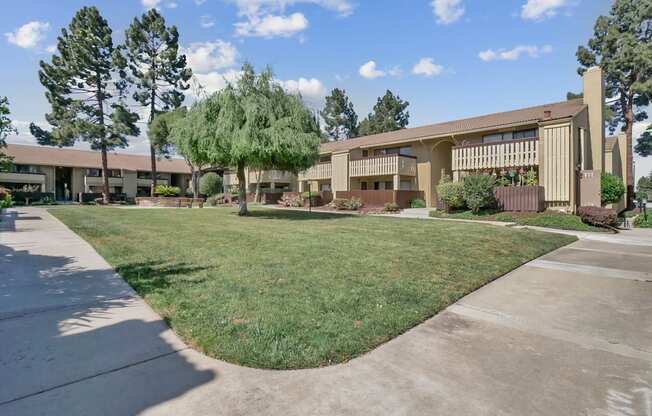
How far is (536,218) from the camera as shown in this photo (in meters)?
14.6

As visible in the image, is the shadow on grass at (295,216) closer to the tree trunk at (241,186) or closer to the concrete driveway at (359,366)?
the tree trunk at (241,186)

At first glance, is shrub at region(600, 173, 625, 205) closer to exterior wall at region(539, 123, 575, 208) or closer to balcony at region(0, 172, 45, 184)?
exterior wall at region(539, 123, 575, 208)

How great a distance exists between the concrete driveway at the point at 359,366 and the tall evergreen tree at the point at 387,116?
4957 centimetres

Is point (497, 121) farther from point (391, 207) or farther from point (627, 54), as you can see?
point (627, 54)

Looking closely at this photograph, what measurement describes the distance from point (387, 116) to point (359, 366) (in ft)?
175

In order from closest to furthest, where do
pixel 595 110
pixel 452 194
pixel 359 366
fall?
pixel 359 366
pixel 452 194
pixel 595 110

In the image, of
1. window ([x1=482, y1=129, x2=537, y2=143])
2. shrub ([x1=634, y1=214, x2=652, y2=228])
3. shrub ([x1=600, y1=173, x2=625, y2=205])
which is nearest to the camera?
shrub ([x1=634, y1=214, x2=652, y2=228])

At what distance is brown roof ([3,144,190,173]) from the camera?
130 ft

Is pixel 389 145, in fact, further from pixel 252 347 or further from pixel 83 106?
pixel 83 106

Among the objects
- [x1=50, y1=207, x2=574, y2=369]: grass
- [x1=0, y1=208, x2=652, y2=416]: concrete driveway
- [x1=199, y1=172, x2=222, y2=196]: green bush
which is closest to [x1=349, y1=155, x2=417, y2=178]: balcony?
[x1=50, y1=207, x2=574, y2=369]: grass

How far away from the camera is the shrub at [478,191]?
54.0ft

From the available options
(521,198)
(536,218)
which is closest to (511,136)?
(521,198)

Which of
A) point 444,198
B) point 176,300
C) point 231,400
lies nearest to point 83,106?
point 444,198

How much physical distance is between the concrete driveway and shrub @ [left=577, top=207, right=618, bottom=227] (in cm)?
1005
